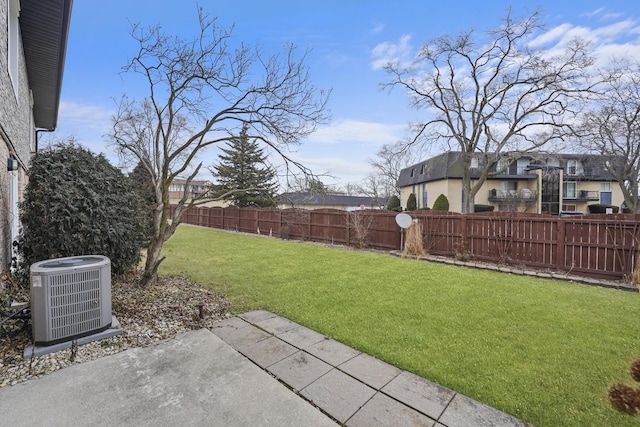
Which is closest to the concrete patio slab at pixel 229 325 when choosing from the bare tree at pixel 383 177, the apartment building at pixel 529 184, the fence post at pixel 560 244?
the fence post at pixel 560 244

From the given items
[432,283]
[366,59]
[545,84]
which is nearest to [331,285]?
[432,283]

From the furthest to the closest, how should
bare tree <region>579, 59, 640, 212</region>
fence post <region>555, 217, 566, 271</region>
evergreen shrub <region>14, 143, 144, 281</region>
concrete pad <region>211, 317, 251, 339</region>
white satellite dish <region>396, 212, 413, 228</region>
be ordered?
bare tree <region>579, 59, 640, 212</region>
white satellite dish <region>396, 212, 413, 228</region>
fence post <region>555, 217, 566, 271</region>
evergreen shrub <region>14, 143, 144, 281</region>
concrete pad <region>211, 317, 251, 339</region>

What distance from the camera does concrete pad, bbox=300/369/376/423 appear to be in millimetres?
2090

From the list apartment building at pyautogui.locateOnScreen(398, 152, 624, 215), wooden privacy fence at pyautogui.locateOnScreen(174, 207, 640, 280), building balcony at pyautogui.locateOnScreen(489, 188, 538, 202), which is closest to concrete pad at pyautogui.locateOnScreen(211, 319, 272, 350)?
wooden privacy fence at pyautogui.locateOnScreen(174, 207, 640, 280)

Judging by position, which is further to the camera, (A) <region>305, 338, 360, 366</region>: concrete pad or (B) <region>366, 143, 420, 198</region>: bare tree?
(B) <region>366, 143, 420, 198</region>: bare tree

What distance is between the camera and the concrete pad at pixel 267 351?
2797 millimetres

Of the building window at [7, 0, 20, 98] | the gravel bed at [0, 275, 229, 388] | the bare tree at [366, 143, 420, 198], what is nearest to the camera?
the gravel bed at [0, 275, 229, 388]

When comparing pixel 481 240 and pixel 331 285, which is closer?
pixel 331 285

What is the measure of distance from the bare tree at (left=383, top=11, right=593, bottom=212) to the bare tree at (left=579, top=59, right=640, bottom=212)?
1.27 meters

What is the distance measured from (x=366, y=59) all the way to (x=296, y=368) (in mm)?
8883

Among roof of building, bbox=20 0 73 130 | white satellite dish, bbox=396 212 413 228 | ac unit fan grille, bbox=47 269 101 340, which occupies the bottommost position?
ac unit fan grille, bbox=47 269 101 340

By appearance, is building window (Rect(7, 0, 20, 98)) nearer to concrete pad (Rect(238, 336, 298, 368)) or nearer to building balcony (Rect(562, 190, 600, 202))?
concrete pad (Rect(238, 336, 298, 368))

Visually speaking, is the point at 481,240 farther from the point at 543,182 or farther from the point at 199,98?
the point at 543,182

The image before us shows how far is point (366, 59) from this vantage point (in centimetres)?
886
